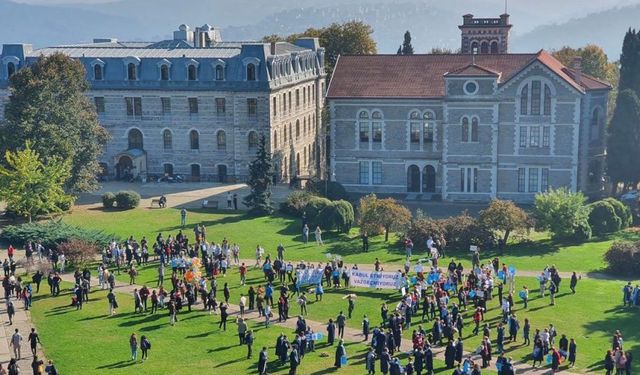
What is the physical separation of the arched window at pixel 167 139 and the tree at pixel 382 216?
93.1 feet

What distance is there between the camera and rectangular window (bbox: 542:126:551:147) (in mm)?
73062

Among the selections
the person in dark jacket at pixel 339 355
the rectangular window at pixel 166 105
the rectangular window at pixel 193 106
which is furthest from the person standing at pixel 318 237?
the rectangular window at pixel 166 105

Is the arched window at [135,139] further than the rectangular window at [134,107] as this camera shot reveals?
Yes

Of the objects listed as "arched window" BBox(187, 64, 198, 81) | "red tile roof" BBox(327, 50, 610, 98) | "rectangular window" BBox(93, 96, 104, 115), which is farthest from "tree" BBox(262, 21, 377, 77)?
"rectangular window" BBox(93, 96, 104, 115)

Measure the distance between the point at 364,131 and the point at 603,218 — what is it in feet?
75.6

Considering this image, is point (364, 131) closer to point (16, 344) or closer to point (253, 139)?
point (253, 139)

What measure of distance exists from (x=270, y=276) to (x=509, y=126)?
1232 inches

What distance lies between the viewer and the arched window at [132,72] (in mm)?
82688

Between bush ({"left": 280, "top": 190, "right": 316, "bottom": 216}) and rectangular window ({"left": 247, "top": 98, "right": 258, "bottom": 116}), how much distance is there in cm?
1417

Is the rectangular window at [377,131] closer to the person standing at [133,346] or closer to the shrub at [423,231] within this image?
the shrub at [423,231]

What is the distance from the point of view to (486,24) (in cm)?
9531

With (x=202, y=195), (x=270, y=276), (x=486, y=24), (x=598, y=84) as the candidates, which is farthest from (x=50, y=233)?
(x=486, y=24)

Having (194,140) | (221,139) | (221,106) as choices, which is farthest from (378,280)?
(194,140)

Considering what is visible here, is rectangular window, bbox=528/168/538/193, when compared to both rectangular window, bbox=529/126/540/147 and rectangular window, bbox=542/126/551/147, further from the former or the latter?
rectangular window, bbox=542/126/551/147
